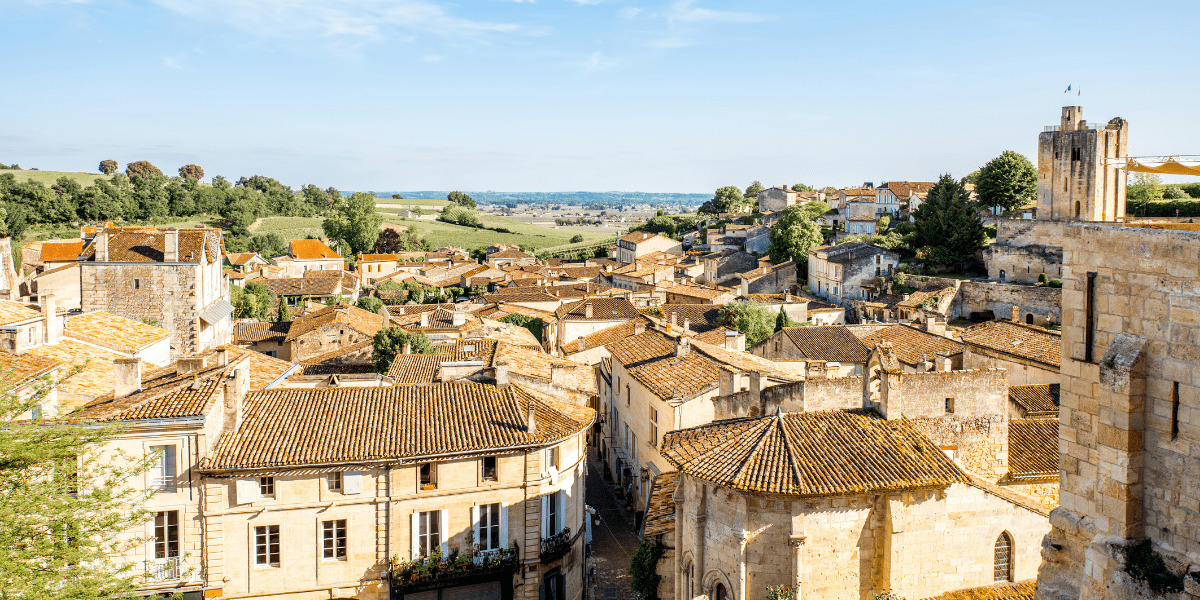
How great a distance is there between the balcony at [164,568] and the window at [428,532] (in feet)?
19.8

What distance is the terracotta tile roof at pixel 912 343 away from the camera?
38531 millimetres

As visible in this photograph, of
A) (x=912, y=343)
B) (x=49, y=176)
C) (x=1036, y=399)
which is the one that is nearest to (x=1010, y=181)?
(x=912, y=343)

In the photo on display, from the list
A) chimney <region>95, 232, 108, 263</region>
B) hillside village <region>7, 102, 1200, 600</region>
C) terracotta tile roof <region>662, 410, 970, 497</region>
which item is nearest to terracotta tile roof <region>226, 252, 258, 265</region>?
chimney <region>95, 232, 108, 263</region>

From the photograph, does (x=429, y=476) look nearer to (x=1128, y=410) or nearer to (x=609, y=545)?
(x=609, y=545)

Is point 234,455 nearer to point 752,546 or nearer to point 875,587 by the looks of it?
point 752,546

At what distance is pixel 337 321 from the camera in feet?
176

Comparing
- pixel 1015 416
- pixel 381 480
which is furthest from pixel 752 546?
pixel 1015 416

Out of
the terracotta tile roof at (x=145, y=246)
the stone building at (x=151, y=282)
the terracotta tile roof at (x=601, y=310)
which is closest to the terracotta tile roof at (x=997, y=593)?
the terracotta tile roof at (x=601, y=310)

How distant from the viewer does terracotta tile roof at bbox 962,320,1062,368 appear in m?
36.5

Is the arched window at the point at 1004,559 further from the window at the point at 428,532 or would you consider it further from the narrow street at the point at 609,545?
the window at the point at 428,532

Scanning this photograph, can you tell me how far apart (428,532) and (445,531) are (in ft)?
1.51

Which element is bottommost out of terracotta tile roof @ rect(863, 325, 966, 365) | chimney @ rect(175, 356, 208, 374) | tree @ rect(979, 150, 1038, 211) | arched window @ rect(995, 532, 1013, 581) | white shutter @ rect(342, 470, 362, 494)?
arched window @ rect(995, 532, 1013, 581)

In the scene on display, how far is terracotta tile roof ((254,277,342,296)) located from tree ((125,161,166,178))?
123004 mm

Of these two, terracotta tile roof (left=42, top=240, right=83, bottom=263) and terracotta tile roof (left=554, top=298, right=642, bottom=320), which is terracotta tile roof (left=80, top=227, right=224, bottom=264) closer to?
terracotta tile roof (left=554, top=298, right=642, bottom=320)
